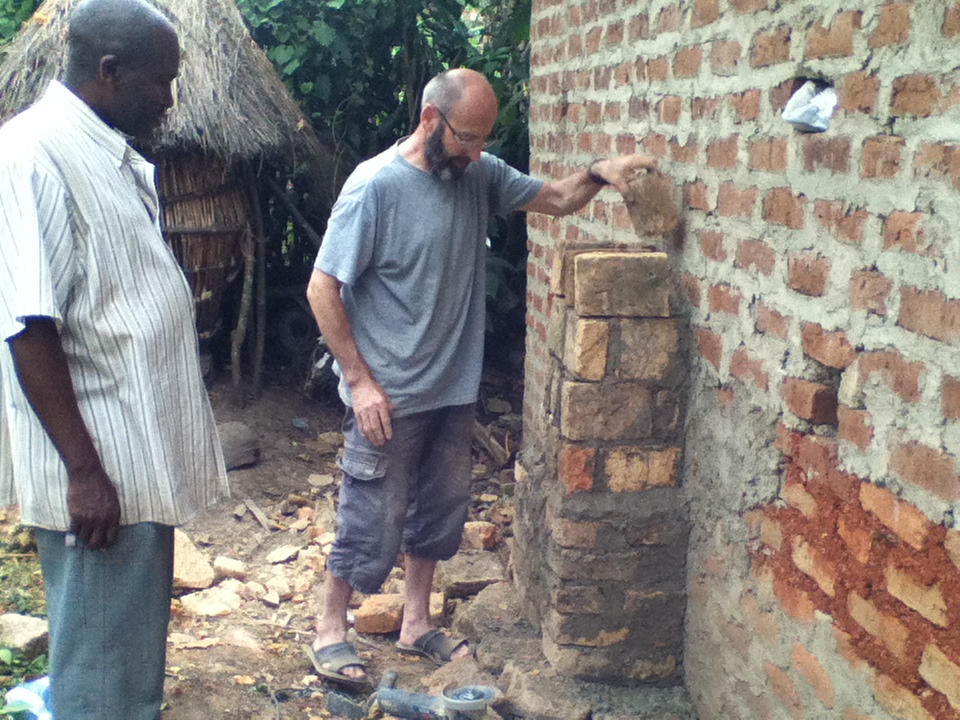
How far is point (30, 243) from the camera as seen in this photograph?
1950 millimetres

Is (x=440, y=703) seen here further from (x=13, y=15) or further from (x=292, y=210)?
(x=13, y=15)

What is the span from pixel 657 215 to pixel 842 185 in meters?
0.86

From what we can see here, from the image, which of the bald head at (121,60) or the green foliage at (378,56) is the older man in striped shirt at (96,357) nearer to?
the bald head at (121,60)

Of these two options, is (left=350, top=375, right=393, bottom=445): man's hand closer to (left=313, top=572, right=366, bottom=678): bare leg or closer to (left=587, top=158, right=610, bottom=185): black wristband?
(left=313, top=572, right=366, bottom=678): bare leg

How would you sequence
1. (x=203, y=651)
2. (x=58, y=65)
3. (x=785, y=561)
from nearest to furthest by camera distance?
(x=785, y=561)
(x=203, y=651)
(x=58, y=65)

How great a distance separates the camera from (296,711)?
325cm

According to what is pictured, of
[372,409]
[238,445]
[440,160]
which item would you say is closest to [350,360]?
[372,409]

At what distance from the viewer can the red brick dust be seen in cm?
171

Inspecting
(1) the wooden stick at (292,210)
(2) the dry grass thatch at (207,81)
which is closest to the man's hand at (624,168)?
(2) the dry grass thatch at (207,81)

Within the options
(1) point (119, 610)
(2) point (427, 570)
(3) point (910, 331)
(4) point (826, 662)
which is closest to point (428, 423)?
(2) point (427, 570)

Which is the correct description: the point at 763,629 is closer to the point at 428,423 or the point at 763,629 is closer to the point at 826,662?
the point at 826,662

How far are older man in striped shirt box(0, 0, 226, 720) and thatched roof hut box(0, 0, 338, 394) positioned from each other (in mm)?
3400

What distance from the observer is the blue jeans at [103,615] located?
216 centimetres

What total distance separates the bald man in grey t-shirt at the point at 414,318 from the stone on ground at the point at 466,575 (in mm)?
440
